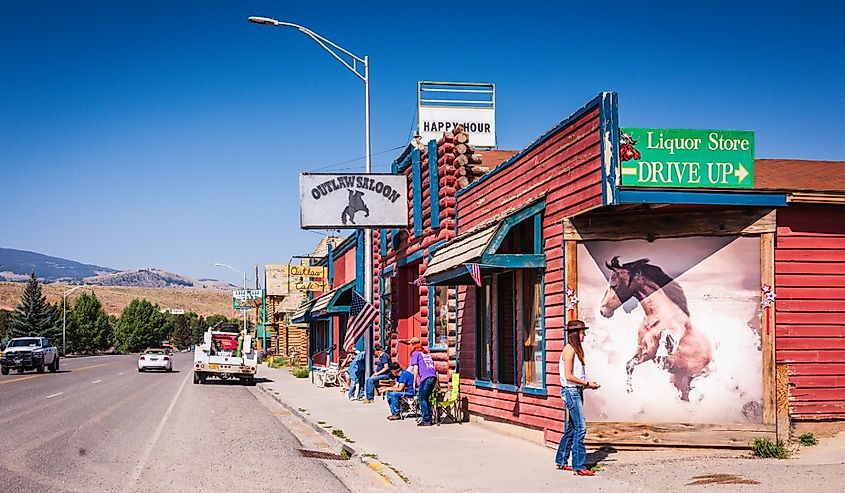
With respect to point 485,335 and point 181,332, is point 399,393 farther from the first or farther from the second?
point 181,332

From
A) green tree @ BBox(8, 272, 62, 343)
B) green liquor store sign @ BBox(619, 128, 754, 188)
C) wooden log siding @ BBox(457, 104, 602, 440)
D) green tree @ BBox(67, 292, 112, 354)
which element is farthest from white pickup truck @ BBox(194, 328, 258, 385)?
green tree @ BBox(67, 292, 112, 354)

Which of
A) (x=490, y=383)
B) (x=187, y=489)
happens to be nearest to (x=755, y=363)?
(x=490, y=383)

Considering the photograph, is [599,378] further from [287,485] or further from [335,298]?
[335,298]

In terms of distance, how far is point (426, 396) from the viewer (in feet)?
61.8

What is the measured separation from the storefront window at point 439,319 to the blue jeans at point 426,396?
2.67 metres

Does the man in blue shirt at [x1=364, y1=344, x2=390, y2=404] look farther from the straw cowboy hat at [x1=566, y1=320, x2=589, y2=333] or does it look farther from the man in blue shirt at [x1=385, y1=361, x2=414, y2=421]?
the straw cowboy hat at [x1=566, y1=320, x2=589, y2=333]

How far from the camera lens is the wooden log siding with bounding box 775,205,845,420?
13.3 meters

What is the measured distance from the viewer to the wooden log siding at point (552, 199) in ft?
42.7

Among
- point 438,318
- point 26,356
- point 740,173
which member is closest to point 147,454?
point 438,318

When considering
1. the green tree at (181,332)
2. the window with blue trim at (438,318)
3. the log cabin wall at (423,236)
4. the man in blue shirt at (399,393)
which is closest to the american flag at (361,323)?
the log cabin wall at (423,236)

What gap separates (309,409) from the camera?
23.8 metres

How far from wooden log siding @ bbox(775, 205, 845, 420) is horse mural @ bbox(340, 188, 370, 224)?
13076 millimetres

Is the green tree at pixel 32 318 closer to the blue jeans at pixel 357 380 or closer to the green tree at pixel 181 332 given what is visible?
the green tree at pixel 181 332

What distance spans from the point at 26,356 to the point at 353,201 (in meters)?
28.2
